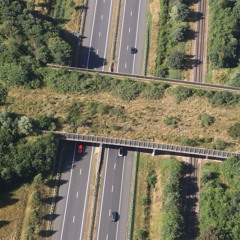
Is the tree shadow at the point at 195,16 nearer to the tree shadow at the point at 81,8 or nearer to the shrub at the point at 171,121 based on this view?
the tree shadow at the point at 81,8

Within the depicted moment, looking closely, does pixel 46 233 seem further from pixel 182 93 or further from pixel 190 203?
pixel 182 93

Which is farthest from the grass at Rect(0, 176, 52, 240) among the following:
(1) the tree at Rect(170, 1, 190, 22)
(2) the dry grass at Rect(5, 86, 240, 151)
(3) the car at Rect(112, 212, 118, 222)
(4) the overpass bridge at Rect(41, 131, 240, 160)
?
(1) the tree at Rect(170, 1, 190, 22)

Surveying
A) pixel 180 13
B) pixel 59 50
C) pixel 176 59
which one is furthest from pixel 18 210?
pixel 180 13

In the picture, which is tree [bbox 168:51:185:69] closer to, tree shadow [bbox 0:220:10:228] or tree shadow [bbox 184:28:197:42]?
tree shadow [bbox 184:28:197:42]

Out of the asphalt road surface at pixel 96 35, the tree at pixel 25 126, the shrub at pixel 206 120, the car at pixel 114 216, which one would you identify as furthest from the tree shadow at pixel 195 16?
the car at pixel 114 216

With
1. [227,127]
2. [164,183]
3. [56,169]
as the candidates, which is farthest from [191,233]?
[56,169]

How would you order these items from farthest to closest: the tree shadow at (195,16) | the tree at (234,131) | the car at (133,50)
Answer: the tree shadow at (195,16) < the car at (133,50) < the tree at (234,131)

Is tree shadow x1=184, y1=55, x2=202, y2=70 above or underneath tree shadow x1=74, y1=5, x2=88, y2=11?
underneath
